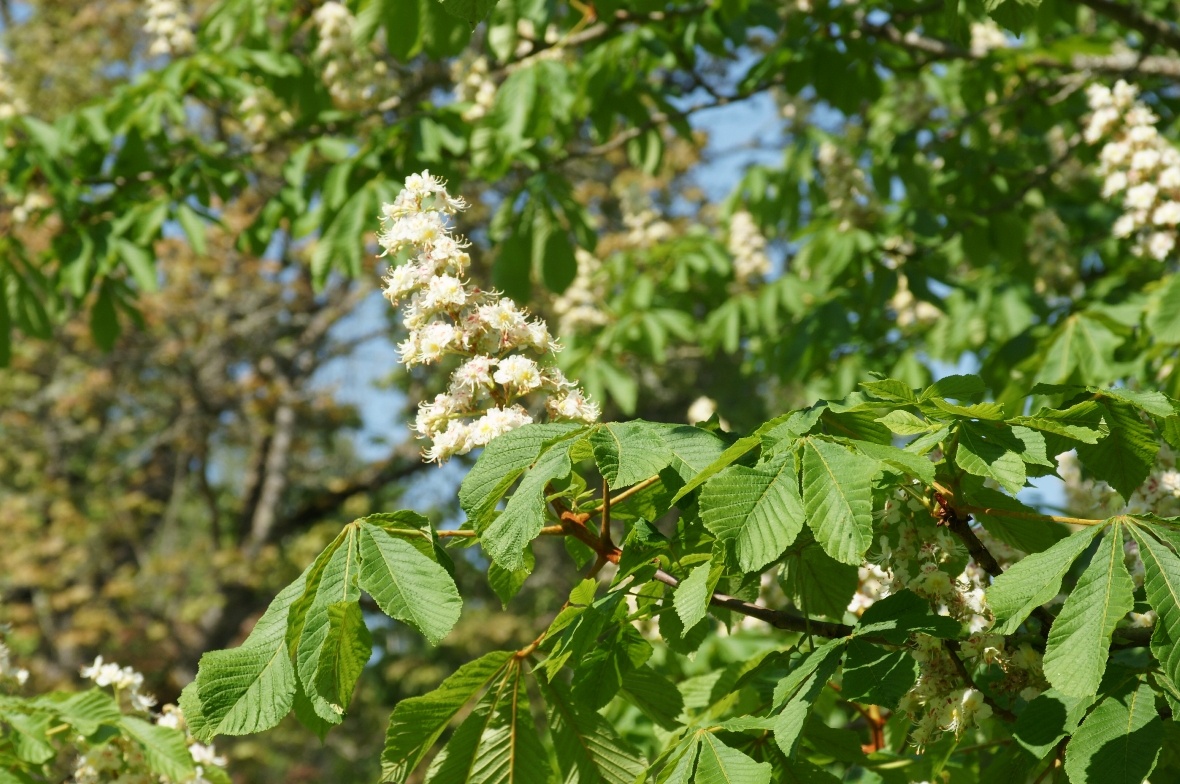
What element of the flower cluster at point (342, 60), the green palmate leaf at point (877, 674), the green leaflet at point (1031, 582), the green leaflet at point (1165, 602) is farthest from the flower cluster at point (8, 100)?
the green leaflet at point (1165, 602)

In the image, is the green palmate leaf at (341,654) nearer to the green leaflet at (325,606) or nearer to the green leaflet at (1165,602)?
the green leaflet at (325,606)

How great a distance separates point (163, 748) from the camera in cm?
174

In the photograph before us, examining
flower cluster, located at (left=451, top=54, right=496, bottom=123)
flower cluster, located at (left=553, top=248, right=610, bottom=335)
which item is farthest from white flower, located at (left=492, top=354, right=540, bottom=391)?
flower cluster, located at (left=553, top=248, right=610, bottom=335)

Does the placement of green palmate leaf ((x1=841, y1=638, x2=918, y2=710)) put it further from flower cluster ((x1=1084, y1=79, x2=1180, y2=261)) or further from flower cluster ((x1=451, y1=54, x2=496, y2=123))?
flower cluster ((x1=451, y1=54, x2=496, y2=123))

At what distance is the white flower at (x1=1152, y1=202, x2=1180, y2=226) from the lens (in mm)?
2846

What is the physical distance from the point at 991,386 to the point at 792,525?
100 inches

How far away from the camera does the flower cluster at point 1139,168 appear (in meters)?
2.89

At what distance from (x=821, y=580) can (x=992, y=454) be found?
31 centimetres

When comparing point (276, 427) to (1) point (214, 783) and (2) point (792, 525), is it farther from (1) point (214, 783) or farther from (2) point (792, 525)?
(2) point (792, 525)

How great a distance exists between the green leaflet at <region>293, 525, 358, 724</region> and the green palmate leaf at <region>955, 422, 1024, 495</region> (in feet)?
2.09

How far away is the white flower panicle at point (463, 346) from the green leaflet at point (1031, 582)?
23.0 inches

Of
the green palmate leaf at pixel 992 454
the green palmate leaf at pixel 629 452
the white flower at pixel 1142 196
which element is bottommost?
the white flower at pixel 1142 196

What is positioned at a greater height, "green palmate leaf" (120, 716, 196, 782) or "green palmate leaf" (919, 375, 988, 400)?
"green palmate leaf" (919, 375, 988, 400)

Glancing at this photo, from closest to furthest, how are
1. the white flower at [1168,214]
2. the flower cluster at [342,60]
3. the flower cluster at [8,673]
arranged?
the flower cluster at [8,673] < the white flower at [1168,214] < the flower cluster at [342,60]
